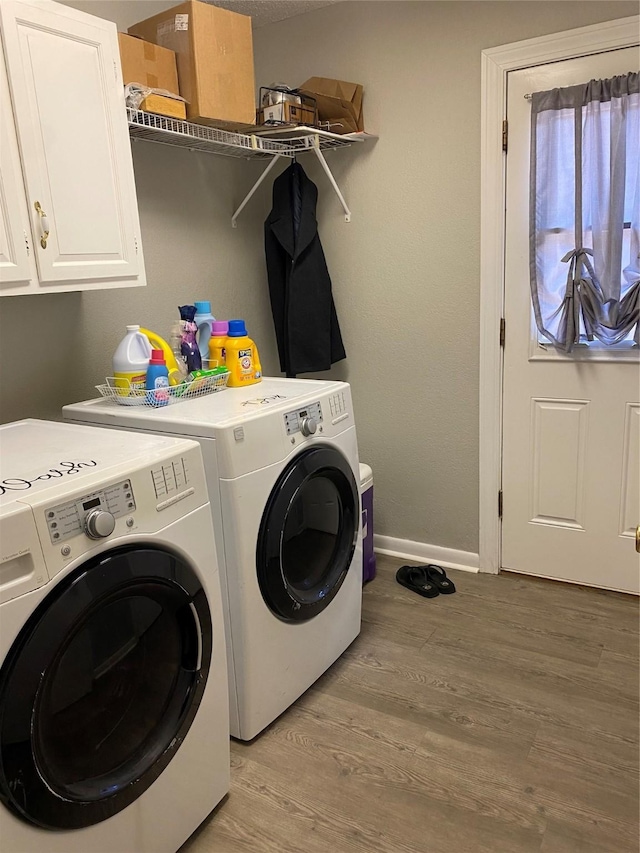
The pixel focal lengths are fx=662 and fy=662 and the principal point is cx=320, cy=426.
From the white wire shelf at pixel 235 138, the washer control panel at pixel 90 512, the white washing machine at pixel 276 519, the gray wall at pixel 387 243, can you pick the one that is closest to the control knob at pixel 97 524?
the washer control panel at pixel 90 512

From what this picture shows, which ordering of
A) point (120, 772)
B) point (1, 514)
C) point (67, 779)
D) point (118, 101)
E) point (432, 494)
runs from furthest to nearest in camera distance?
point (432, 494) → point (118, 101) → point (120, 772) → point (67, 779) → point (1, 514)

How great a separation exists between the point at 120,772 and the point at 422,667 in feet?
3.81

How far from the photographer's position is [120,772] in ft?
4.48

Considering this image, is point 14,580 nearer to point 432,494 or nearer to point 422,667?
point 422,667

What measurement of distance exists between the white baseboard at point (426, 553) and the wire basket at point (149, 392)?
1335 millimetres

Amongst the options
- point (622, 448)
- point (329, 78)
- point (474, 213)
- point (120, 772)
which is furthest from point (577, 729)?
point (329, 78)

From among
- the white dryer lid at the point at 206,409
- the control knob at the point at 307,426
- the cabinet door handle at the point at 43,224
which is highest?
the cabinet door handle at the point at 43,224

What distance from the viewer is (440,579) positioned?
2793 millimetres

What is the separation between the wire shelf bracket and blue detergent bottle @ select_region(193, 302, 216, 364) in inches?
22.6

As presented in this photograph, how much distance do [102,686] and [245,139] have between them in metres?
1.97

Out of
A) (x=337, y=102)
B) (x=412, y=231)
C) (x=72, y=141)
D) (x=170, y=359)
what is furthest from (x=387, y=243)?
(x=72, y=141)

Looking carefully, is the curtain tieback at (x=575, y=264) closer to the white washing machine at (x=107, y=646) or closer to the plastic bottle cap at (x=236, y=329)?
the plastic bottle cap at (x=236, y=329)

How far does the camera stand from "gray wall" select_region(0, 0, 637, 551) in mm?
2398

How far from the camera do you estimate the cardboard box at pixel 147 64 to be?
6.48 feet
